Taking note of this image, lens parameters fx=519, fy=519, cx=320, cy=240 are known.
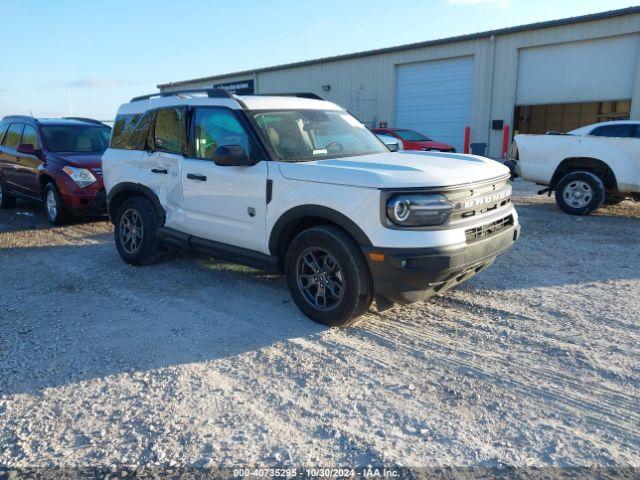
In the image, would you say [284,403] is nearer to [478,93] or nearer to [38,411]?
[38,411]

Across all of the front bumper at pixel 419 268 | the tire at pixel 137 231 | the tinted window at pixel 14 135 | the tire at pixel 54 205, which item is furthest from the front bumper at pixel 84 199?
the front bumper at pixel 419 268

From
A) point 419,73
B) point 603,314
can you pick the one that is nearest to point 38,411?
point 603,314

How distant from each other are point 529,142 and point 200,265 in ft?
21.8

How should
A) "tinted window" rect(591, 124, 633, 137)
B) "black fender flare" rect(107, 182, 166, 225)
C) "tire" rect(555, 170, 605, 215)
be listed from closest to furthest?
"black fender flare" rect(107, 182, 166, 225)
"tire" rect(555, 170, 605, 215)
"tinted window" rect(591, 124, 633, 137)

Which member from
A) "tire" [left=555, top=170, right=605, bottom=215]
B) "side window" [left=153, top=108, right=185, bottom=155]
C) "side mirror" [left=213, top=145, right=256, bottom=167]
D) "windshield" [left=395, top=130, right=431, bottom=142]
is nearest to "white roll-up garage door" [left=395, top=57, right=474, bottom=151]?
"windshield" [left=395, top=130, right=431, bottom=142]

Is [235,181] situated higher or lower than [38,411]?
higher

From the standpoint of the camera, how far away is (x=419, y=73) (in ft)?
73.9

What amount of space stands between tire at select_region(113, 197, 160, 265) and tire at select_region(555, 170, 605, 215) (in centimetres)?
700

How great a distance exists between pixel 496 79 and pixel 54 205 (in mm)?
17002

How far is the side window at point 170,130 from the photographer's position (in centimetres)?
534

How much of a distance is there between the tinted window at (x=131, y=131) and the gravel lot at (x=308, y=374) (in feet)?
5.05

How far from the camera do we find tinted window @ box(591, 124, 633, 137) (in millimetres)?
9320

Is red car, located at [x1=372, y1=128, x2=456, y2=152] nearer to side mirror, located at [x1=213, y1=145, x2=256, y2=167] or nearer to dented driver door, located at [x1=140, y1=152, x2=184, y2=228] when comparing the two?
dented driver door, located at [x1=140, y1=152, x2=184, y2=228]

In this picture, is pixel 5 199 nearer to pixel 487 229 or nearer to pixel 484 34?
pixel 487 229
